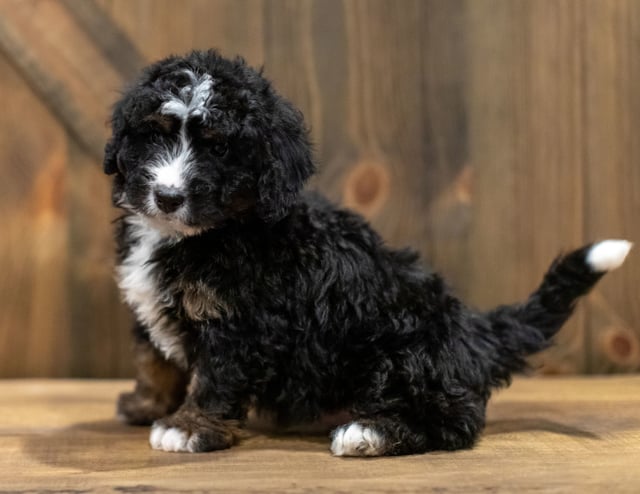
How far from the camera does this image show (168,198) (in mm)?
2705

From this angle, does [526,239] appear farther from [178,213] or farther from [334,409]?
[178,213]

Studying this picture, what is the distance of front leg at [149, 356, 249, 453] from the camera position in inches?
113

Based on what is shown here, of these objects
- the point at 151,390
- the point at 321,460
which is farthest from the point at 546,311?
the point at 151,390

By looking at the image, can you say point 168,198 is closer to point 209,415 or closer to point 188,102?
point 188,102

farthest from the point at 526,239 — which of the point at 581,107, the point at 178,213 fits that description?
the point at 178,213

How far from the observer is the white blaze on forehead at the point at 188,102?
273 centimetres

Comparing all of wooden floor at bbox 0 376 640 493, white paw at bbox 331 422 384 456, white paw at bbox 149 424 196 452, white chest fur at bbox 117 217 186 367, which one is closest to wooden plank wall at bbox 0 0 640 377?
wooden floor at bbox 0 376 640 493

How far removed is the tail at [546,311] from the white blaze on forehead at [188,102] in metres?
1.35

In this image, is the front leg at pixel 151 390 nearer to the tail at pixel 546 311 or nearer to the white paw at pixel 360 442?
the white paw at pixel 360 442

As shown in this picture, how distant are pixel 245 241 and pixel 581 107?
2.15 metres

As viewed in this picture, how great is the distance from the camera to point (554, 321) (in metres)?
3.19

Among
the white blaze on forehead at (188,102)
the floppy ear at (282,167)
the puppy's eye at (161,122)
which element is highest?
the white blaze on forehead at (188,102)

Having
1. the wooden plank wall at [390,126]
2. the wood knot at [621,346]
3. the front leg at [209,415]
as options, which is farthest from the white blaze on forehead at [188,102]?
the wood knot at [621,346]

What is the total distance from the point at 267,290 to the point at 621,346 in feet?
7.44
